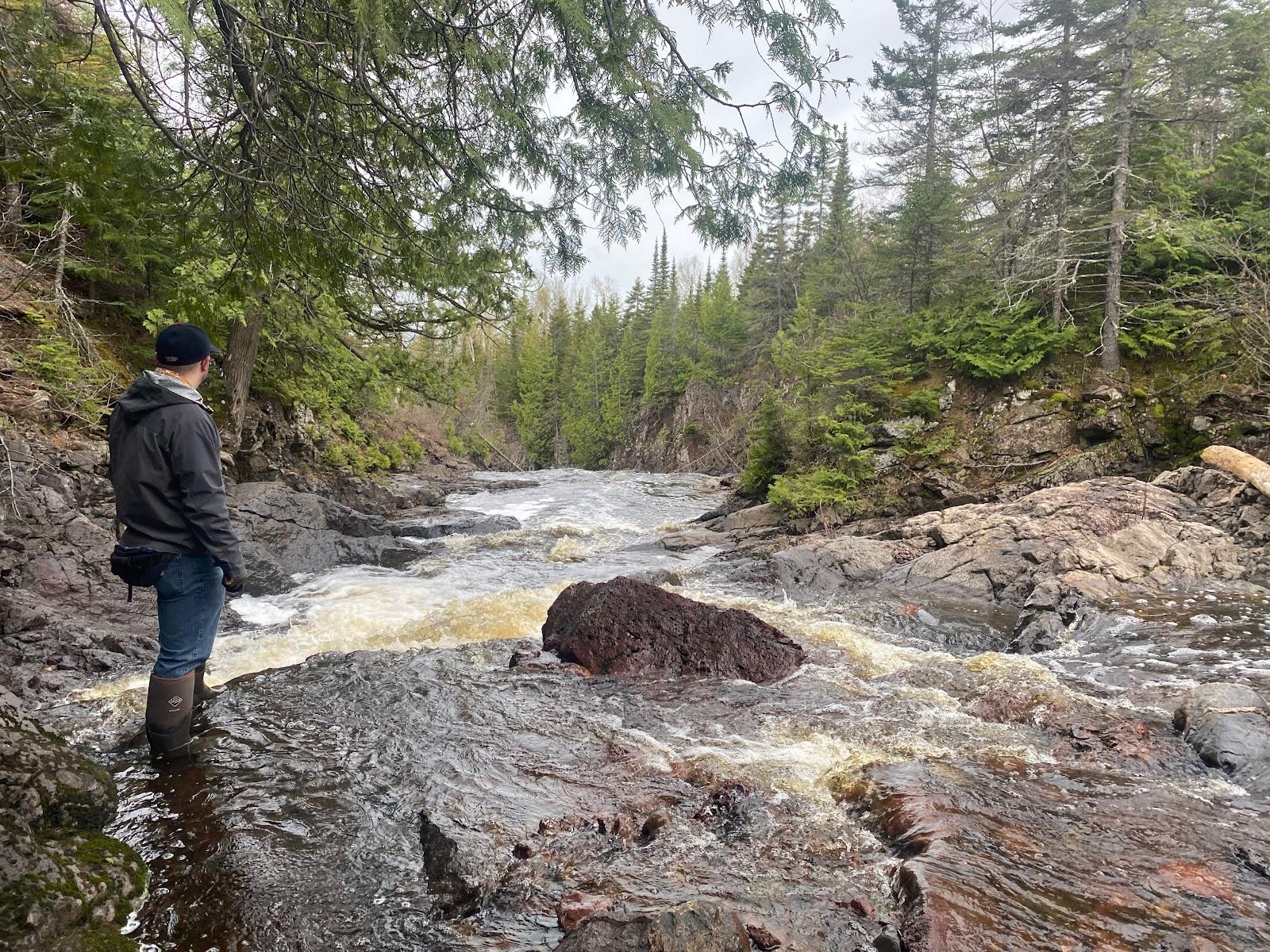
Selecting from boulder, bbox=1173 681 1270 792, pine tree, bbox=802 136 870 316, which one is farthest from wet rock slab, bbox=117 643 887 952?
pine tree, bbox=802 136 870 316

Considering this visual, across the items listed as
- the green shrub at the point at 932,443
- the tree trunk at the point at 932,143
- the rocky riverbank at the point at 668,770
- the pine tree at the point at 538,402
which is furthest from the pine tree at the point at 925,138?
the pine tree at the point at 538,402

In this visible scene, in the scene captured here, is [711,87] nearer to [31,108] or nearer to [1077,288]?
[31,108]

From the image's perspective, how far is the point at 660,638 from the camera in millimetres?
6676

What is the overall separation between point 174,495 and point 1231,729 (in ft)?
22.6

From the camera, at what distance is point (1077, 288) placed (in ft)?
53.2

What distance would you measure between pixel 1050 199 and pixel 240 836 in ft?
65.1

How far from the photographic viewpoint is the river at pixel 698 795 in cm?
275

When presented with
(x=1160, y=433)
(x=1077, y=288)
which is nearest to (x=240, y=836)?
(x=1160, y=433)

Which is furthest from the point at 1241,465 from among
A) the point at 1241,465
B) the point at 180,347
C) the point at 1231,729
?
the point at 180,347

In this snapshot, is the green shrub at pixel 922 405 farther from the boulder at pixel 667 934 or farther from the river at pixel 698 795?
the boulder at pixel 667 934

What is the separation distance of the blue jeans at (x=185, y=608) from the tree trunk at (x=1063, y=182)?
15.7 metres

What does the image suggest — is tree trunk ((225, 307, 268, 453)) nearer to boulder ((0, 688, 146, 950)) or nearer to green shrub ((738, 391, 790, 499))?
boulder ((0, 688, 146, 950))

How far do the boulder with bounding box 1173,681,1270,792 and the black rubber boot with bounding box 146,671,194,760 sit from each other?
6.45m

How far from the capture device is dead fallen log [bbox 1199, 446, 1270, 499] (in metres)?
10.2
